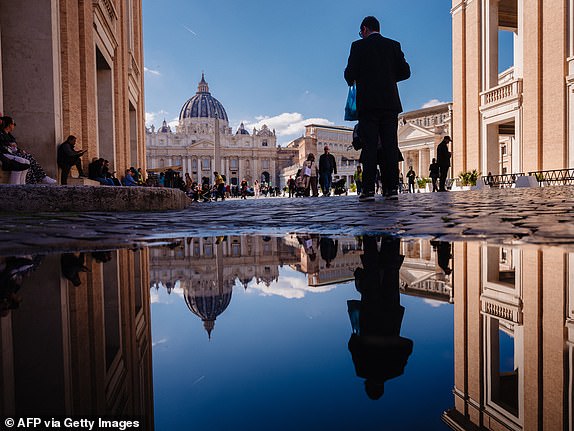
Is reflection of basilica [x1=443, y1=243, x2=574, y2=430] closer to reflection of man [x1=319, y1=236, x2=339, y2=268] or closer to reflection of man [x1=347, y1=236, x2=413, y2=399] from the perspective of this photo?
reflection of man [x1=347, y1=236, x2=413, y2=399]

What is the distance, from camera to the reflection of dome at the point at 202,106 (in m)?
114

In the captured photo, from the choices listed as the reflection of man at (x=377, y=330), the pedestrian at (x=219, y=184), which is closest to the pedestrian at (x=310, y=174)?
the pedestrian at (x=219, y=184)

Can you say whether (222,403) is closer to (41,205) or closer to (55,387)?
(55,387)

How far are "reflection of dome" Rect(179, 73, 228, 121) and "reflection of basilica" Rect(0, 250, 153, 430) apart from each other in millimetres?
114497

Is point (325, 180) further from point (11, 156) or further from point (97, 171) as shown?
point (11, 156)

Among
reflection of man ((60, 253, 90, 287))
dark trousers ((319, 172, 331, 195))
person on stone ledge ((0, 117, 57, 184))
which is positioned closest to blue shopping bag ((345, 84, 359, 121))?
person on stone ledge ((0, 117, 57, 184))

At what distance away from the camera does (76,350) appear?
76cm

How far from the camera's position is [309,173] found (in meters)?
17.4

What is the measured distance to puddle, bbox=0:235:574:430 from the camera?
0.57 metres

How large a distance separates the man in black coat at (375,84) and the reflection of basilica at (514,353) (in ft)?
18.2

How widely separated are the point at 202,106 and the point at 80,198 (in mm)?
114016

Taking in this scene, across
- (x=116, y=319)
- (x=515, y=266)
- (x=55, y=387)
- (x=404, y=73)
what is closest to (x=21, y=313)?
(x=116, y=319)

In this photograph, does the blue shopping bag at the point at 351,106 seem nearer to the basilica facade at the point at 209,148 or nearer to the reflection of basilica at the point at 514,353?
the reflection of basilica at the point at 514,353

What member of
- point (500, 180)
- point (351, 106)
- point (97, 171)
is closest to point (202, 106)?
point (500, 180)
